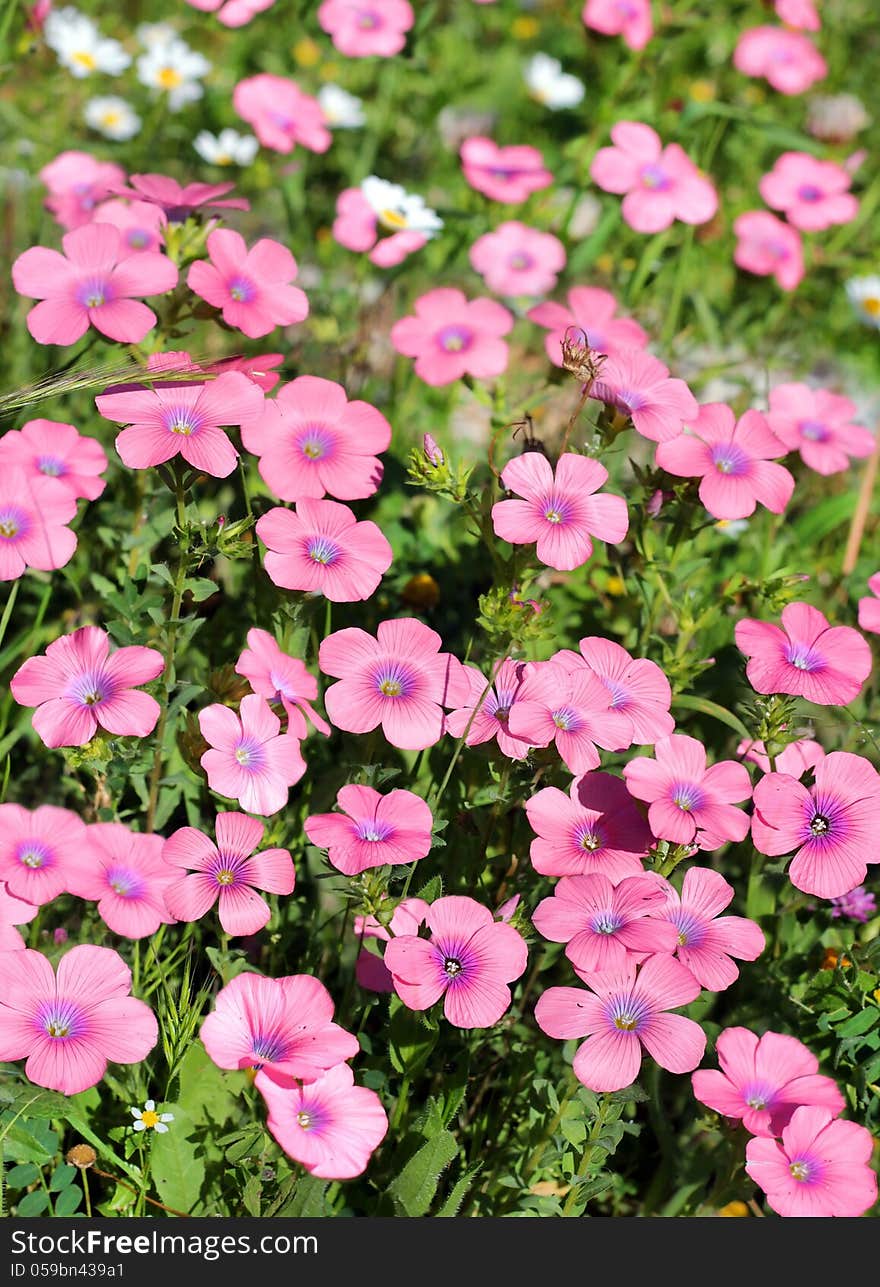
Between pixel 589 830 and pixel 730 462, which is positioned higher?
pixel 730 462

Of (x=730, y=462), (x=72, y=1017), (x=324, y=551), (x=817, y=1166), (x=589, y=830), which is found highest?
(x=730, y=462)

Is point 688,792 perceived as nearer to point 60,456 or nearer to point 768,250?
point 60,456

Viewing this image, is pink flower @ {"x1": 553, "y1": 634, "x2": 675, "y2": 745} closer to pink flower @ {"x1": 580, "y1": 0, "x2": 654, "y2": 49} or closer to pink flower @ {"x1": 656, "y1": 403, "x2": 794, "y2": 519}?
pink flower @ {"x1": 656, "y1": 403, "x2": 794, "y2": 519}

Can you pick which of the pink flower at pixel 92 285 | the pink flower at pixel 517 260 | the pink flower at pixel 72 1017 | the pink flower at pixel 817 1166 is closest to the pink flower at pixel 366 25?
the pink flower at pixel 517 260

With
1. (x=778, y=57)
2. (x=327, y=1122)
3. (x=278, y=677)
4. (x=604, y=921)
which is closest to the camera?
(x=327, y=1122)

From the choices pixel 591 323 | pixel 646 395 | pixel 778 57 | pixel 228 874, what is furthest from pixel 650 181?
pixel 228 874

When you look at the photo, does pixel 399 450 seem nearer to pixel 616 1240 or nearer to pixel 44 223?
pixel 44 223

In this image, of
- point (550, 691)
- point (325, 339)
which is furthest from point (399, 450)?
point (550, 691)
